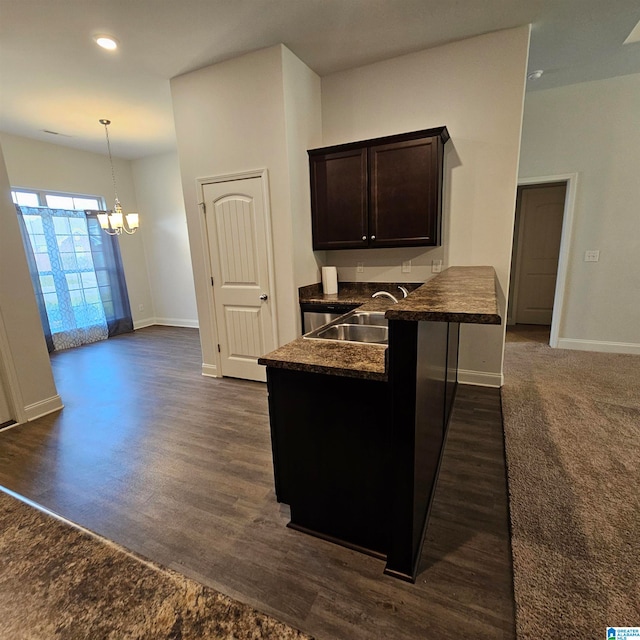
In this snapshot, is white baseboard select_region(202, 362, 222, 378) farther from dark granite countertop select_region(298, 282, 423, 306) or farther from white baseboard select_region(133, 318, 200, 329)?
white baseboard select_region(133, 318, 200, 329)

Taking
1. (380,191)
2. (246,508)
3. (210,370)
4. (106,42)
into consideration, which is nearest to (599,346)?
(380,191)

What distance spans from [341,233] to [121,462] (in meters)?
2.65

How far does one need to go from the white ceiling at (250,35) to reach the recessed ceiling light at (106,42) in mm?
49

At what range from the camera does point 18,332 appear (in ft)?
9.62

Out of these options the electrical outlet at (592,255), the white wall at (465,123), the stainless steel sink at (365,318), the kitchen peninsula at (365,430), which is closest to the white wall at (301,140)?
the white wall at (465,123)

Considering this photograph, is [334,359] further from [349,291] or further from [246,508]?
[349,291]

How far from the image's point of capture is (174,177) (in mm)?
5957

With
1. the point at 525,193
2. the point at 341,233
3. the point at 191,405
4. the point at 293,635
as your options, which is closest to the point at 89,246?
the point at 191,405

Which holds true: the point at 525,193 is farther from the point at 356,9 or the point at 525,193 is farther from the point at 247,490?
the point at 247,490

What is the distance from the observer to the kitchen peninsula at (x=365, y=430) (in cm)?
129

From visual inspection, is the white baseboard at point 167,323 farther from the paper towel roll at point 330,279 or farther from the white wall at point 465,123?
the white wall at point 465,123

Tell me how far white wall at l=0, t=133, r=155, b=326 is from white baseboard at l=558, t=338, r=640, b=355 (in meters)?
6.89

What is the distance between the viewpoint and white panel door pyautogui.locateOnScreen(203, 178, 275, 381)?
10.9 ft

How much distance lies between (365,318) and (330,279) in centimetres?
134
